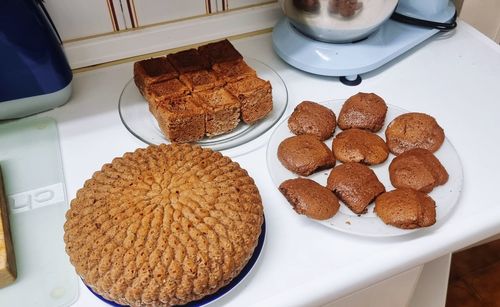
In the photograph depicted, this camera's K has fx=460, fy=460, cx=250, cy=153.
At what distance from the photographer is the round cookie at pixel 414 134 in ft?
2.21

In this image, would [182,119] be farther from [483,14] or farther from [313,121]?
[483,14]

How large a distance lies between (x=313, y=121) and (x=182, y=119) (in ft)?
0.65

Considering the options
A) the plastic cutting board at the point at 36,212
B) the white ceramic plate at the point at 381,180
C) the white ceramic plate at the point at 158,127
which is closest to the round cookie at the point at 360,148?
the white ceramic plate at the point at 381,180

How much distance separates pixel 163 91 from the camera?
28.6 inches

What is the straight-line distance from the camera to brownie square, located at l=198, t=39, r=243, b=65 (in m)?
0.79

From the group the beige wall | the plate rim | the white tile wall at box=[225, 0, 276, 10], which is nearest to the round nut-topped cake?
the plate rim

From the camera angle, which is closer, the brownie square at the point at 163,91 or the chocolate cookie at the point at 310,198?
the chocolate cookie at the point at 310,198

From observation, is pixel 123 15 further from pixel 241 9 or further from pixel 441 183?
pixel 441 183

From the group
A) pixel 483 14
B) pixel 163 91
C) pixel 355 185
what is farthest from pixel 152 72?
pixel 483 14

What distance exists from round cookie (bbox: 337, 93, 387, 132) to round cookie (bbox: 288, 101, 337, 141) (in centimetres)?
2

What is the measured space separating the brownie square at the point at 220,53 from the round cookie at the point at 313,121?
0.16m

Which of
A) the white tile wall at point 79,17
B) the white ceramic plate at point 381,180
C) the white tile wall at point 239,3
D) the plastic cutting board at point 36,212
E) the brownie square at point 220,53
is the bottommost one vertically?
the plastic cutting board at point 36,212

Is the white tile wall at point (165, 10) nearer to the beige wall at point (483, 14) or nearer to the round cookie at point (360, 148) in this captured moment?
the round cookie at point (360, 148)

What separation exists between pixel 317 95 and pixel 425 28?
0.28m
